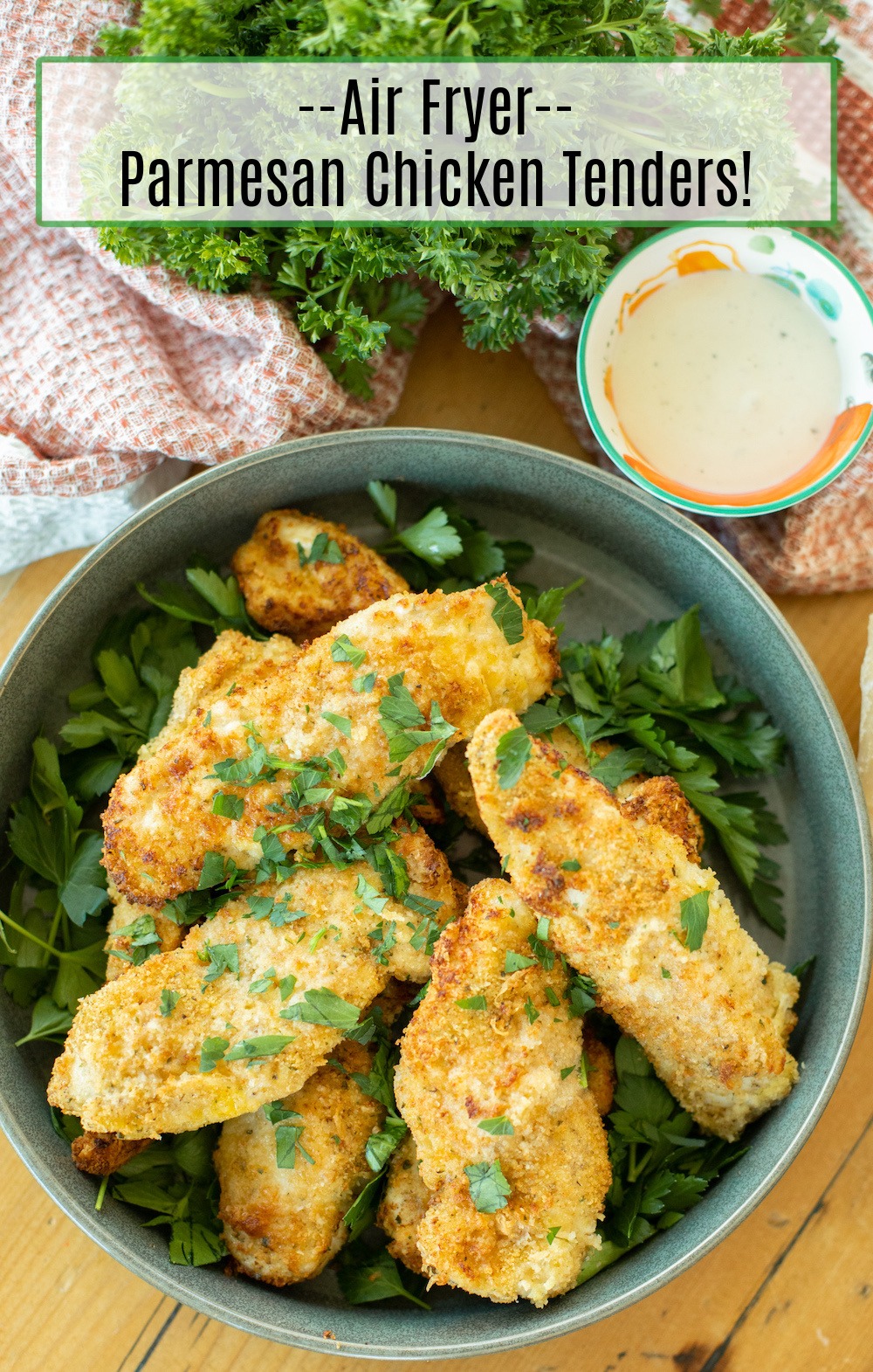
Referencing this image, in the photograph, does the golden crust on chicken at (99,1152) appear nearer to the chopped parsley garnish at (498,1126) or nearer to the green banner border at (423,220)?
the chopped parsley garnish at (498,1126)

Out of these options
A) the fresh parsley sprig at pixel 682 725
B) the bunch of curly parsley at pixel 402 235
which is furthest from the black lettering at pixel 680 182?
the fresh parsley sprig at pixel 682 725

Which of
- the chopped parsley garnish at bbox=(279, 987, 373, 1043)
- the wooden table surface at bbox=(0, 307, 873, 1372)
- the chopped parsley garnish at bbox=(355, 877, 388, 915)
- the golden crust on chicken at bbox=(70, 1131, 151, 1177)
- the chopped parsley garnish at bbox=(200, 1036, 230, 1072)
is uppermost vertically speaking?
the chopped parsley garnish at bbox=(355, 877, 388, 915)

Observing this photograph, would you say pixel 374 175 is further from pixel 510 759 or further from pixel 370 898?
pixel 370 898

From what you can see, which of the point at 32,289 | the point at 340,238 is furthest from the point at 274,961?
the point at 32,289

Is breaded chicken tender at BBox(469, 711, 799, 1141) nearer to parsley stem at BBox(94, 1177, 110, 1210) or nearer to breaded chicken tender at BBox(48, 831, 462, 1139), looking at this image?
breaded chicken tender at BBox(48, 831, 462, 1139)

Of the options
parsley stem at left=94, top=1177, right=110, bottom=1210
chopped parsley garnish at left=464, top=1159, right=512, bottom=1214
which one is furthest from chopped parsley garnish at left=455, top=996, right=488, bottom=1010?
parsley stem at left=94, top=1177, right=110, bottom=1210
